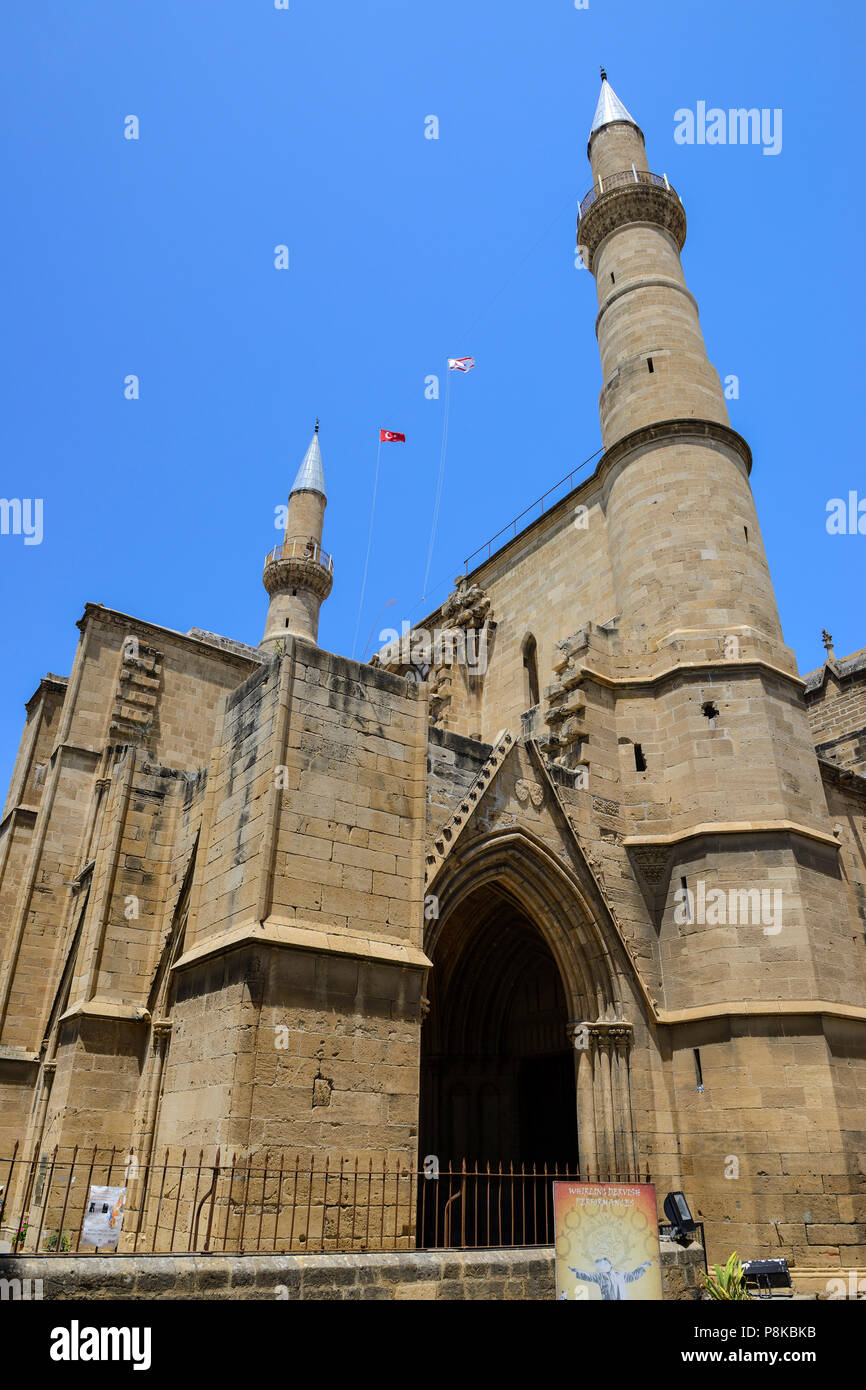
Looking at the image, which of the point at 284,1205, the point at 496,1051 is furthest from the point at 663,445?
the point at 284,1205

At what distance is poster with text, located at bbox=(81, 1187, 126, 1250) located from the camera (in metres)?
7.66

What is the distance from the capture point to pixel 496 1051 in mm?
14430

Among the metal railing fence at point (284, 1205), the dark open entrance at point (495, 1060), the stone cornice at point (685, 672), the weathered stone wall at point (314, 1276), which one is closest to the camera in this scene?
the weathered stone wall at point (314, 1276)

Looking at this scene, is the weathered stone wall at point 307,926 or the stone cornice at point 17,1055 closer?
the weathered stone wall at point 307,926

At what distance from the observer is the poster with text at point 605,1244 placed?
5.63m

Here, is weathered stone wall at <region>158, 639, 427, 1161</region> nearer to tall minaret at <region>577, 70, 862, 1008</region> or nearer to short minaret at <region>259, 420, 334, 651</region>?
tall minaret at <region>577, 70, 862, 1008</region>

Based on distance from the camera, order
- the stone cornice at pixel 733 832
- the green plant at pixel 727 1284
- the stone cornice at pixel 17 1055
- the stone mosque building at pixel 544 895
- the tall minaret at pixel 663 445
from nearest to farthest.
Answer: the green plant at pixel 727 1284 → the stone mosque building at pixel 544 895 → the stone cornice at pixel 733 832 → the tall minaret at pixel 663 445 → the stone cornice at pixel 17 1055

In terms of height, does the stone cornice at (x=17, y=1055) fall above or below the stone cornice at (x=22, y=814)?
below

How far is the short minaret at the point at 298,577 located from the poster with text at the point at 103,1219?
1671 centimetres

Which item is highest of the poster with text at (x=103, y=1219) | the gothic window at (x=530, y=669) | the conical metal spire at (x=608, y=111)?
the conical metal spire at (x=608, y=111)

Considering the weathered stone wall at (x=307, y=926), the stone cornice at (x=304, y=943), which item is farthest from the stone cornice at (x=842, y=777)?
the stone cornice at (x=304, y=943)

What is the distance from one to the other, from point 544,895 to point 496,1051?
410 centimetres

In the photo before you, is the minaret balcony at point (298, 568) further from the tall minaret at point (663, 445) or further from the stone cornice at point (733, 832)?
the stone cornice at point (733, 832)

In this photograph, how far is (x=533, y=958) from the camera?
14539 mm
